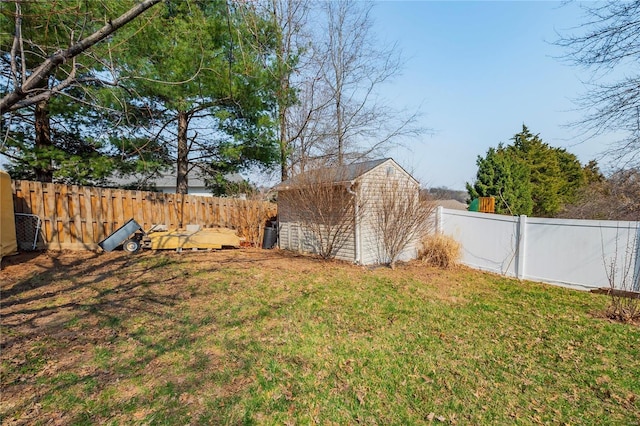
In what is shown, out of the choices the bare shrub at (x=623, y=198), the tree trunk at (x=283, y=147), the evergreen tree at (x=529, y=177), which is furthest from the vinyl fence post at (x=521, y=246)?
the tree trunk at (x=283, y=147)

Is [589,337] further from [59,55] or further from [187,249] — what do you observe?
[187,249]

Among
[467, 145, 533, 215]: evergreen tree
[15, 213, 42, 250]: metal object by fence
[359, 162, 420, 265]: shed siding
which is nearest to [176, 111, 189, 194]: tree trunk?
[15, 213, 42, 250]: metal object by fence

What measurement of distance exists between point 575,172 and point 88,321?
2575 cm

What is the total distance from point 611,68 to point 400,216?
17.4ft

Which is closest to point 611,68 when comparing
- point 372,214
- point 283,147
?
point 372,214

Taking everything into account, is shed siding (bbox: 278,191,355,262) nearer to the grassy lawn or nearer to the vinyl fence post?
the grassy lawn

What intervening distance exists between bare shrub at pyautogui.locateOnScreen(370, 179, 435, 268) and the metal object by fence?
28.1 ft

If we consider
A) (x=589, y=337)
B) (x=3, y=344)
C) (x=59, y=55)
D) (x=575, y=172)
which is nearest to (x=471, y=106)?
(x=589, y=337)

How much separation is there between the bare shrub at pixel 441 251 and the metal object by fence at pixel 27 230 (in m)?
10.0

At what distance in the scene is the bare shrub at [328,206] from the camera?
7.97m

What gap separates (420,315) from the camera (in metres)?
4.50

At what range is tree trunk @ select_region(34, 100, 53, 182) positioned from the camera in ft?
24.8

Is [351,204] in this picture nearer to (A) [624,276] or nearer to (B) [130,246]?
(A) [624,276]

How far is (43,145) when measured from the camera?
806 cm
